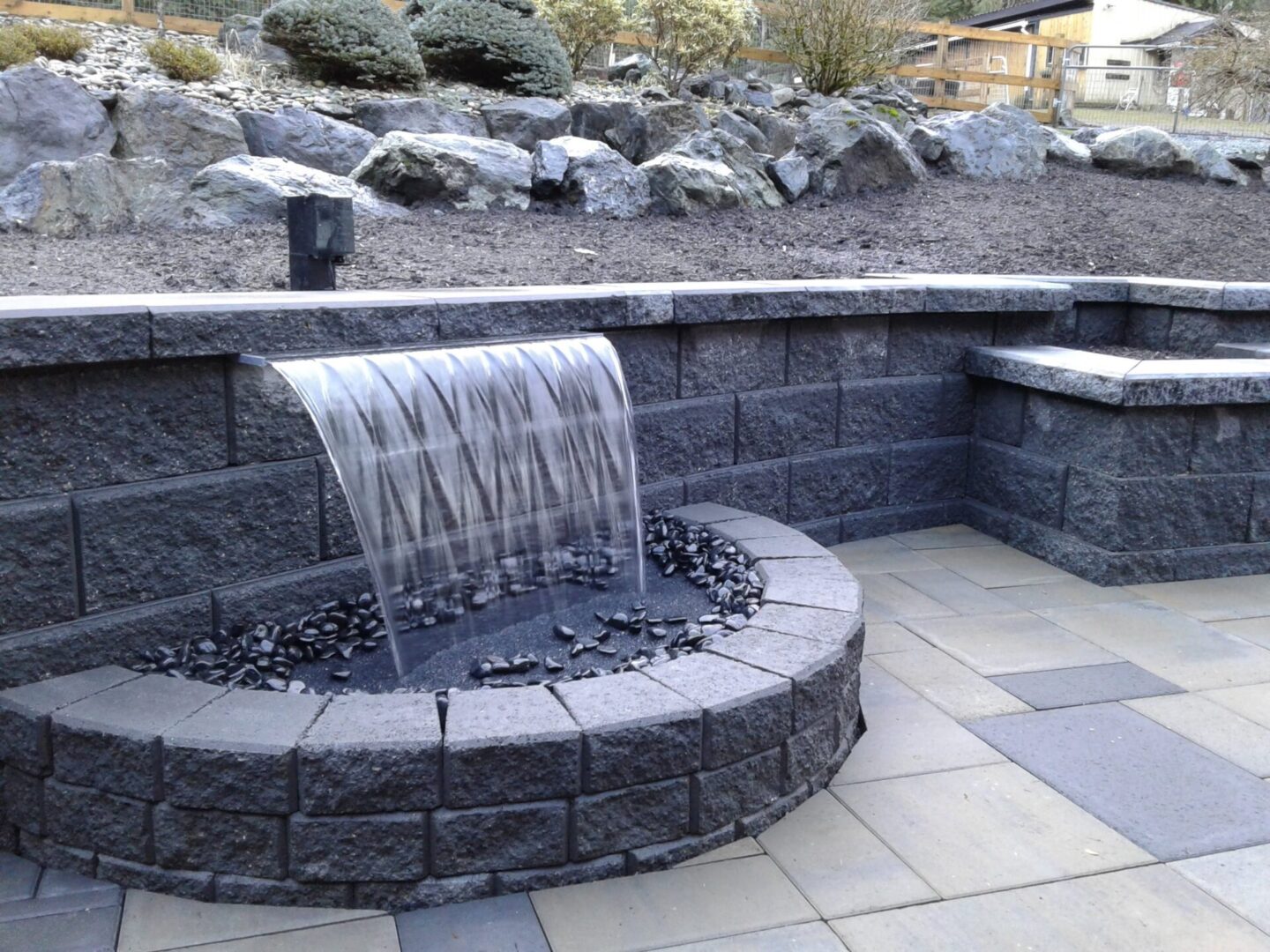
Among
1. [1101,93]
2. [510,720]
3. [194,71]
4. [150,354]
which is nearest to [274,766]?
[510,720]

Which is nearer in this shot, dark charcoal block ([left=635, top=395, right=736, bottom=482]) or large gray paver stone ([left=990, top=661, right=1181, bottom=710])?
large gray paver stone ([left=990, top=661, right=1181, bottom=710])

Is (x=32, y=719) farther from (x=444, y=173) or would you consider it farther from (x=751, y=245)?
(x=751, y=245)

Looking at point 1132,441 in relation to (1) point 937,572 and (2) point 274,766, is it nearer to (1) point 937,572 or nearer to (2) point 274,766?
(1) point 937,572

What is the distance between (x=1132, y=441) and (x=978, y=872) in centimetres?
252

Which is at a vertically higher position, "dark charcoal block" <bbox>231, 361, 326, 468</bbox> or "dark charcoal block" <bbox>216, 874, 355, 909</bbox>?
"dark charcoal block" <bbox>231, 361, 326, 468</bbox>

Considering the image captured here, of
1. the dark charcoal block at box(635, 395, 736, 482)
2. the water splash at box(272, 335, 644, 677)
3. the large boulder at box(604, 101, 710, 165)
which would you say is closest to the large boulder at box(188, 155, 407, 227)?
the dark charcoal block at box(635, 395, 736, 482)

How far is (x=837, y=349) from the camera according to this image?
475cm

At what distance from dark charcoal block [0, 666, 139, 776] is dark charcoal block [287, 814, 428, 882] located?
61cm

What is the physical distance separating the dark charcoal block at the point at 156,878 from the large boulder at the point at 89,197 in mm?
4331

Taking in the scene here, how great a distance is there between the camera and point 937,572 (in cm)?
464

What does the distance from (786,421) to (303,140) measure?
15.8 ft

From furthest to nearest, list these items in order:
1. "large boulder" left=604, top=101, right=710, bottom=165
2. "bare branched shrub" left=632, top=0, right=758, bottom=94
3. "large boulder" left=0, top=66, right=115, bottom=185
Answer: "bare branched shrub" left=632, top=0, right=758, bottom=94 < "large boulder" left=604, top=101, right=710, bottom=165 < "large boulder" left=0, top=66, right=115, bottom=185

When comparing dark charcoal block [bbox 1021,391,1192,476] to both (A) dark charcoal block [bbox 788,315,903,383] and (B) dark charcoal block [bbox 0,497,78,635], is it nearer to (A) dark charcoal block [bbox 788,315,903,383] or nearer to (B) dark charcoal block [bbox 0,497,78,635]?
(A) dark charcoal block [bbox 788,315,903,383]

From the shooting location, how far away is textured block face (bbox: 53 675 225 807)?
231 centimetres
